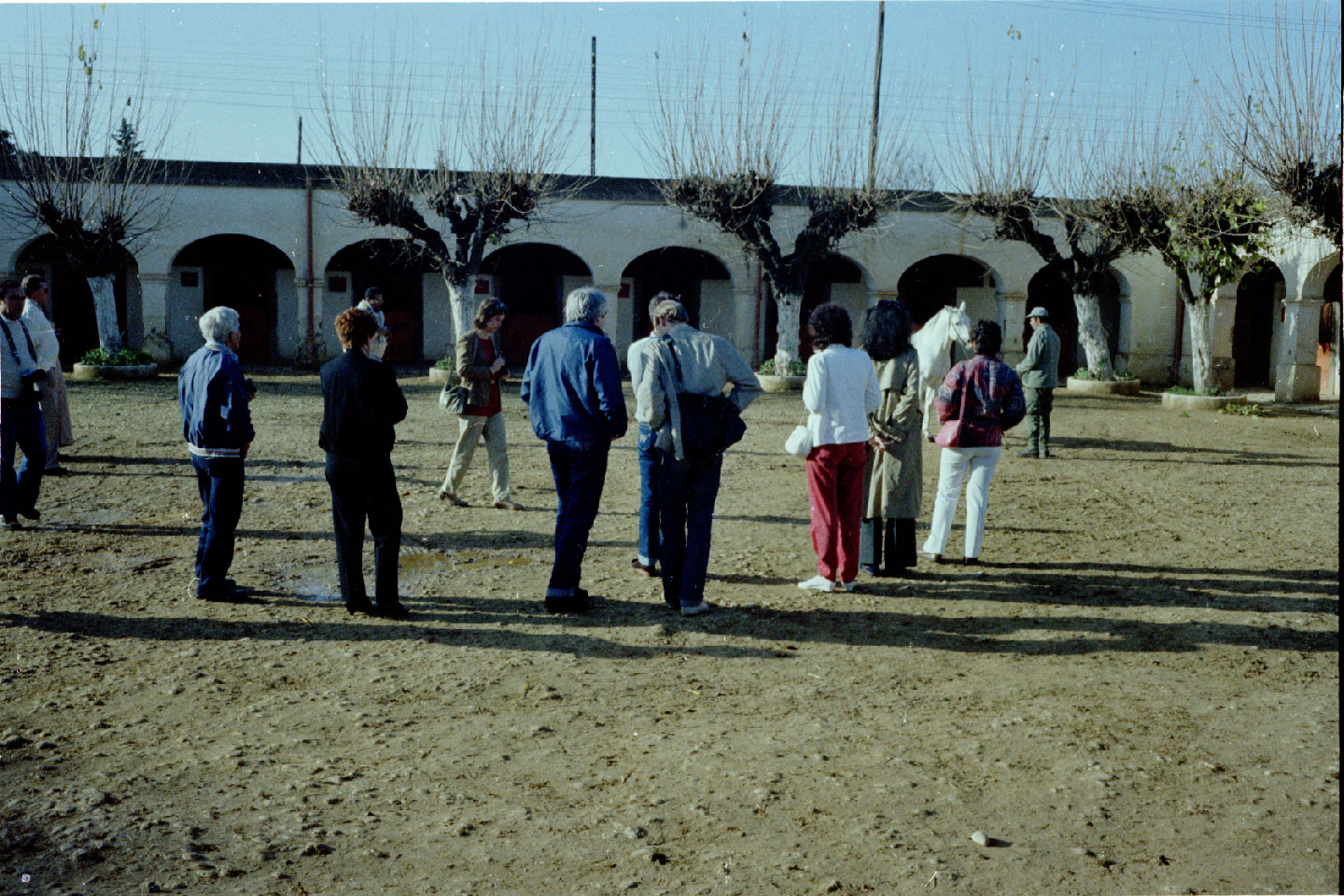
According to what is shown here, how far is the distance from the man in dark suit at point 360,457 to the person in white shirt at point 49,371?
366 cm

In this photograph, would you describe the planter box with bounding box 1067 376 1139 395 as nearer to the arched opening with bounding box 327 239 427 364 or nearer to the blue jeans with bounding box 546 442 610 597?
the arched opening with bounding box 327 239 427 364

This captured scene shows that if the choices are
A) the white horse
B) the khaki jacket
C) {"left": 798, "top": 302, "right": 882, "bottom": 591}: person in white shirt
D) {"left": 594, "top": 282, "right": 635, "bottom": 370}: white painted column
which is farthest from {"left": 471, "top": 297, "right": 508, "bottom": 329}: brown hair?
{"left": 594, "top": 282, "right": 635, "bottom": 370}: white painted column

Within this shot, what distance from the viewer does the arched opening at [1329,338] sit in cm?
2084

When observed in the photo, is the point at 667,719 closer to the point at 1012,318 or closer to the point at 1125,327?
the point at 1012,318

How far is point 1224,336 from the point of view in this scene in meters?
23.0

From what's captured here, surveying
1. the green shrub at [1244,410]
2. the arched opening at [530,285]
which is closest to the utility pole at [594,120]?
the arched opening at [530,285]

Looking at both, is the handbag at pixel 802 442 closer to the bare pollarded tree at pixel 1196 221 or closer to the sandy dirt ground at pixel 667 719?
the sandy dirt ground at pixel 667 719

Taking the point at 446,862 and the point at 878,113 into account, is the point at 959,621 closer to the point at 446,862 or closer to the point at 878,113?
the point at 446,862

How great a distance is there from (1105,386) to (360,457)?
18.2 m

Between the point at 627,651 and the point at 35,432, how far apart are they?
486cm

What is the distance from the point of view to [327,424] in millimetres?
5691

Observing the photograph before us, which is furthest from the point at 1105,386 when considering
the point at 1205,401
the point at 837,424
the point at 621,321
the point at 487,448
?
the point at 837,424

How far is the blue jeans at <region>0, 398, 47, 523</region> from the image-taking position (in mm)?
7727

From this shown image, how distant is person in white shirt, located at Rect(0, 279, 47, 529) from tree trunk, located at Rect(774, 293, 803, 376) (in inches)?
600
